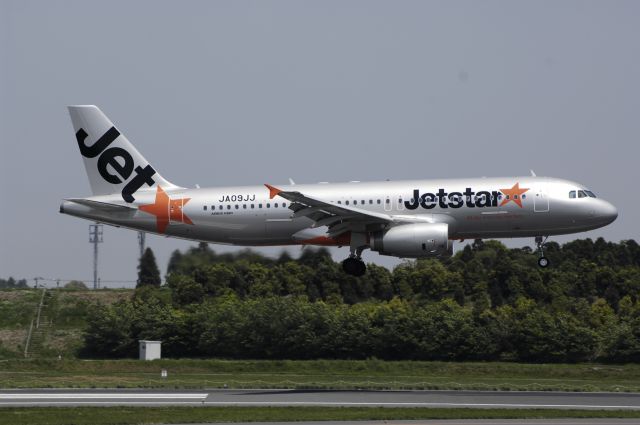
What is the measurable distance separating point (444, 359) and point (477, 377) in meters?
8.57

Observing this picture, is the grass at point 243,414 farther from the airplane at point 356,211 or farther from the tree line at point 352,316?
the tree line at point 352,316

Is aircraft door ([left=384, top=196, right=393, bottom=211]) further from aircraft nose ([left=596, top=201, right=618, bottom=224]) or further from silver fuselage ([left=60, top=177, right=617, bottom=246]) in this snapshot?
aircraft nose ([left=596, top=201, right=618, bottom=224])

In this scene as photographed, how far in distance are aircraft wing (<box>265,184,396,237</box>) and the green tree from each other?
2427 centimetres

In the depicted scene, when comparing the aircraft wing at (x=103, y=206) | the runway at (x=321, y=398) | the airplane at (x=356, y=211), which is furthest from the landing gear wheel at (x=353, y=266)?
the aircraft wing at (x=103, y=206)

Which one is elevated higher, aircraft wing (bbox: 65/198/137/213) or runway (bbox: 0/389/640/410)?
aircraft wing (bbox: 65/198/137/213)

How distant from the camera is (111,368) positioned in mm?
75062

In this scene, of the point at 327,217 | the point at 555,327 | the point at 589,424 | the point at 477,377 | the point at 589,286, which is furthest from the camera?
the point at 589,286

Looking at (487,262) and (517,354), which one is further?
(487,262)

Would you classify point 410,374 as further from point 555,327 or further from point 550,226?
point 550,226

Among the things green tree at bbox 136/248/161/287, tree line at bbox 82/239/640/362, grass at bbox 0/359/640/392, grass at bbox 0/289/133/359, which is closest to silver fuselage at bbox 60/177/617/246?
tree line at bbox 82/239/640/362

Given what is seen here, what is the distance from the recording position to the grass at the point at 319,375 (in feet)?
200

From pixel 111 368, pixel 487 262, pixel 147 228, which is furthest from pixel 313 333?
pixel 487 262

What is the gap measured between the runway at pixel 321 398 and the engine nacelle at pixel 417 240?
6757mm

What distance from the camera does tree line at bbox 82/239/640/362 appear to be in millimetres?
78875
